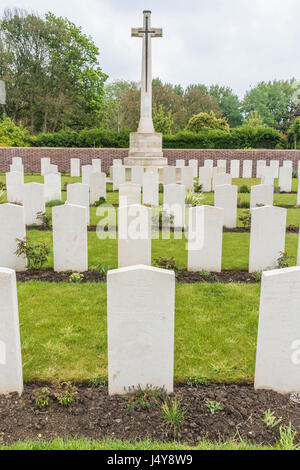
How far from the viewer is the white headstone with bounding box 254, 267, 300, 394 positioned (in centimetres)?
289

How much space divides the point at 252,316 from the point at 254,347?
680 mm

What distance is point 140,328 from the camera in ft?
9.63

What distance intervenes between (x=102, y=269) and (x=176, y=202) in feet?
10.5

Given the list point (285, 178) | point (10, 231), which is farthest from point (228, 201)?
point (285, 178)

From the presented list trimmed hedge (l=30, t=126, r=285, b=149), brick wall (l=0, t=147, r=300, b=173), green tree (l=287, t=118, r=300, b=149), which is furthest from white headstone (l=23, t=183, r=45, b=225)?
green tree (l=287, t=118, r=300, b=149)

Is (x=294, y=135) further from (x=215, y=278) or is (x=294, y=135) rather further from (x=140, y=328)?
(x=140, y=328)

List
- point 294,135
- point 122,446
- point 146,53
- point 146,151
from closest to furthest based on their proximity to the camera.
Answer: point 122,446 → point 146,53 → point 146,151 → point 294,135

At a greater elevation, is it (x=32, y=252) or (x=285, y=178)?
(x=285, y=178)

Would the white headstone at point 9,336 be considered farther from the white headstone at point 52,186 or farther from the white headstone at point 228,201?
the white headstone at point 52,186

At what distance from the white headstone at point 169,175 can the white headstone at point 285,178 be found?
153 inches

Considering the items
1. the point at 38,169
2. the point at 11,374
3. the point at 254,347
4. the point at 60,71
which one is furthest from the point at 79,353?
the point at 60,71

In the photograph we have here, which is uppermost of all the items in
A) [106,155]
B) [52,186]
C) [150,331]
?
[106,155]

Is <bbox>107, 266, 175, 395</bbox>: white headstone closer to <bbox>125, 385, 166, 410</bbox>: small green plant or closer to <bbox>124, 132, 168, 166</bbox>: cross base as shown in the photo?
<bbox>125, 385, 166, 410</bbox>: small green plant

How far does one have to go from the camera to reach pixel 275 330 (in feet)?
9.81
